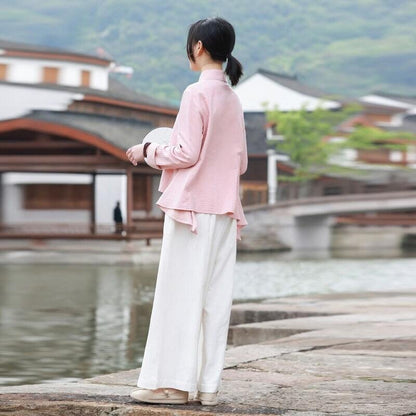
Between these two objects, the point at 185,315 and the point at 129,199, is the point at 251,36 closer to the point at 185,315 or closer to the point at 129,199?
the point at 129,199

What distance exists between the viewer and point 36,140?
94.2 ft

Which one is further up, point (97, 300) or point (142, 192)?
point (142, 192)

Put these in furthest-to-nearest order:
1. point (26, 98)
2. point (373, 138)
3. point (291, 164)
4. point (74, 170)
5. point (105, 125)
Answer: point (373, 138) → point (291, 164) → point (26, 98) → point (105, 125) → point (74, 170)

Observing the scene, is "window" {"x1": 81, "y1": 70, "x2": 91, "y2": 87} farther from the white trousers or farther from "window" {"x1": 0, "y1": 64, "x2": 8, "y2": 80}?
the white trousers

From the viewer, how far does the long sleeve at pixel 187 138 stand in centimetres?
353

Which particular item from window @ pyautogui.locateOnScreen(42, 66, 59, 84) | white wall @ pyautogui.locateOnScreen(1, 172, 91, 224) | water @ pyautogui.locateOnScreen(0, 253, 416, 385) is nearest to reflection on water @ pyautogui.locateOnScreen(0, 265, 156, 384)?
water @ pyautogui.locateOnScreen(0, 253, 416, 385)

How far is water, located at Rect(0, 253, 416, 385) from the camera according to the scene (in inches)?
320

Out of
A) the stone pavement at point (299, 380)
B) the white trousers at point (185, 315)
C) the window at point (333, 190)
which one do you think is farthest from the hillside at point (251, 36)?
the white trousers at point (185, 315)

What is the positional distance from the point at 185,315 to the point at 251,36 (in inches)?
3651

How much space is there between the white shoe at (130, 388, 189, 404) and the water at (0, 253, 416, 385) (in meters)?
3.56

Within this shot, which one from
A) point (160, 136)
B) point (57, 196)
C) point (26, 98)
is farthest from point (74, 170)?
point (160, 136)

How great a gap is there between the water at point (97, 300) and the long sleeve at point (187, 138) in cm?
376

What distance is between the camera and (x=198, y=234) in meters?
3.54

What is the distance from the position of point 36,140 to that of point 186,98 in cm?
2559
